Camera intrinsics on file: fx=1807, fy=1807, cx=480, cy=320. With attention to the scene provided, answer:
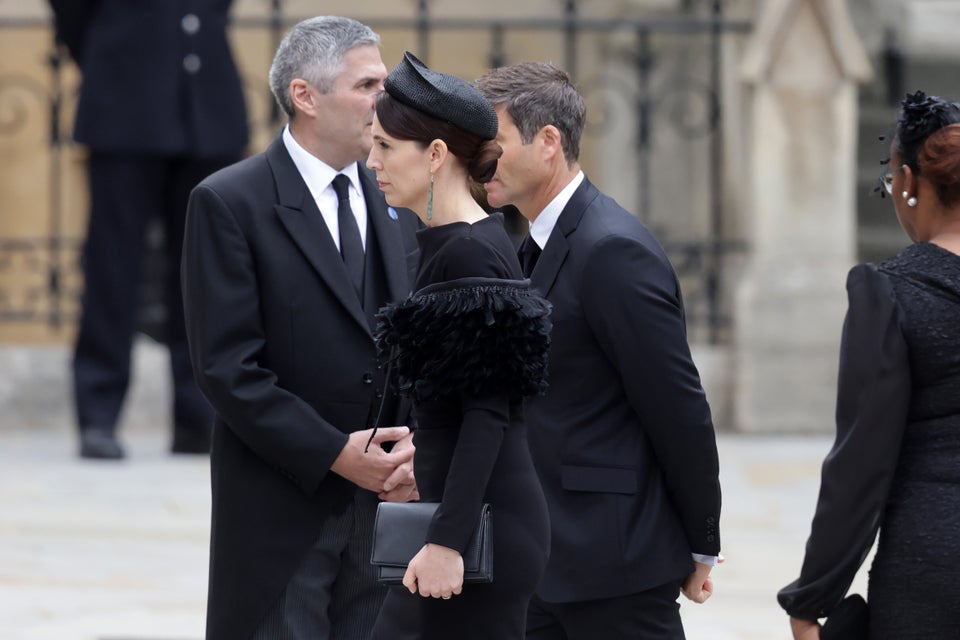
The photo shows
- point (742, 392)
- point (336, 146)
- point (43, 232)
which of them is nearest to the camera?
point (336, 146)

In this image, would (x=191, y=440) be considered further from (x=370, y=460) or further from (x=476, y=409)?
(x=476, y=409)

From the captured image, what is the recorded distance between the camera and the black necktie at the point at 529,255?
3.81m

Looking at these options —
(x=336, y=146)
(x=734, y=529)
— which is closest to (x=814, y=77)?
(x=734, y=529)

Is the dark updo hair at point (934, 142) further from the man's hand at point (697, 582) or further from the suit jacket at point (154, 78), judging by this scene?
the suit jacket at point (154, 78)

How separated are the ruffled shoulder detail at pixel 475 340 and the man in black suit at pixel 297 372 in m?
0.49

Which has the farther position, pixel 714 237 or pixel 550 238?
pixel 714 237

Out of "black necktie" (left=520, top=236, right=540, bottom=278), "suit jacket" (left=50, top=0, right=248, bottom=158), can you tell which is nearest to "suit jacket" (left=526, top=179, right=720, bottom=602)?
"black necktie" (left=520, top=236, right=540, bottom=278)

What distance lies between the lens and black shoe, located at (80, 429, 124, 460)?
760cm

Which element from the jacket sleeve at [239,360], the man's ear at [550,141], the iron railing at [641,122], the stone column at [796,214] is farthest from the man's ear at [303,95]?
the stone column at [796,214]

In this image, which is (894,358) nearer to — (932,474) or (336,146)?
(932,474)

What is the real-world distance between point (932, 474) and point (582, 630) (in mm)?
784


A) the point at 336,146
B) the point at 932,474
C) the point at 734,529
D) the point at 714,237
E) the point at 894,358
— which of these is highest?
the point at 336,146

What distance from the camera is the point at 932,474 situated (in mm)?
3295

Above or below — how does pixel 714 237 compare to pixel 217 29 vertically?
below
